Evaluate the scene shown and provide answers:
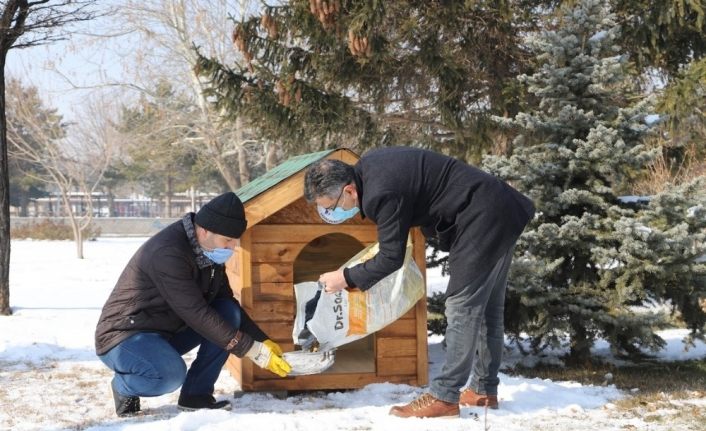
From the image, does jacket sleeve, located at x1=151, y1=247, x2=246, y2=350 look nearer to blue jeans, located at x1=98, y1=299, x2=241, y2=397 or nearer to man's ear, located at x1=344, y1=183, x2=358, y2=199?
blue jeans, located at x1=98, y1=299, x2=241, y2=397

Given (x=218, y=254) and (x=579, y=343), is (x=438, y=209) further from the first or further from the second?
(x=579, y=343)

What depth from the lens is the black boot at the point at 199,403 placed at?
12.6ft

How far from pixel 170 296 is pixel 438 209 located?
4.42 ft

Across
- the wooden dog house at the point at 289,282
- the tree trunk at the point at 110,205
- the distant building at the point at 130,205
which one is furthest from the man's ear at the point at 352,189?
the tree trunk at the point at 110,205

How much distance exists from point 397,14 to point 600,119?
12.6ft

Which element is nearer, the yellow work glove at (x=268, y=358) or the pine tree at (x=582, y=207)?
the yellow work glove at (x=268, y=358)

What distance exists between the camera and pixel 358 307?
3.94 meters

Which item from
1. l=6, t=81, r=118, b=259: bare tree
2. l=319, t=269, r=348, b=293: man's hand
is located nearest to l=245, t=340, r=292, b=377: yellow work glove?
l=319, t=269, r=348, b=293: man's hand

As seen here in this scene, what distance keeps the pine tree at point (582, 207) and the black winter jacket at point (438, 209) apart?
67.7 inches

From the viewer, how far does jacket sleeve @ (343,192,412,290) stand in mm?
3299

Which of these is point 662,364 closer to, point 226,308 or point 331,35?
point 226,308

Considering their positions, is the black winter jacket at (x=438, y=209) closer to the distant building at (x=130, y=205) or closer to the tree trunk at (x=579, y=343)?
the tree trunk at (x=579, y=343)

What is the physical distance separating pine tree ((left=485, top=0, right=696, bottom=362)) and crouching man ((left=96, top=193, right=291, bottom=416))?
231 cm

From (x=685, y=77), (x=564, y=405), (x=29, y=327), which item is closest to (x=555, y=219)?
(x=564, y=405)
